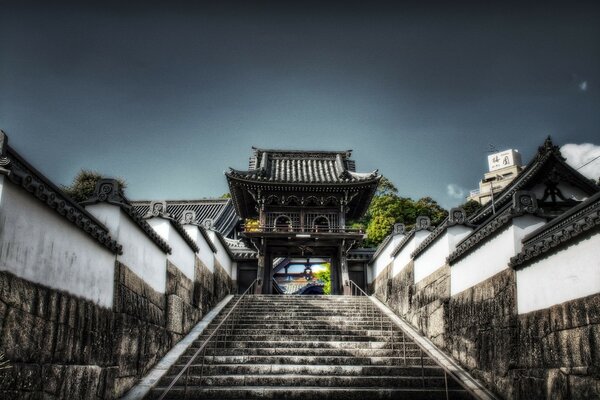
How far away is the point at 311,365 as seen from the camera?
319 inches

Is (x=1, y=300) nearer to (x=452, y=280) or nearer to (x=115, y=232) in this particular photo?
(x=115, y=232)

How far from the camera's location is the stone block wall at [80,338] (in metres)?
4.05

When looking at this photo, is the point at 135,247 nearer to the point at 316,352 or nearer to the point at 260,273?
the point at 316,352

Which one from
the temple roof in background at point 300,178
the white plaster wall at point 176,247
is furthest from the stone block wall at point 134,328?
the temple roof in background at point 300,178

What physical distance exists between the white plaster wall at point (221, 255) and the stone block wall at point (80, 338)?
208 inches

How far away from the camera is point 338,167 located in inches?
800

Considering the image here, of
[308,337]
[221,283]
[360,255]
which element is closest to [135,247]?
[308,337]

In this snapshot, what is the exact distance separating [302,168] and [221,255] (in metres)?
5.99

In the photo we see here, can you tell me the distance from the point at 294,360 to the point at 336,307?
4825 millimetres

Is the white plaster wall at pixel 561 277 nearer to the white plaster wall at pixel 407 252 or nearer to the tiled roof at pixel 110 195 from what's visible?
the white plaster wall at pixel 407 252

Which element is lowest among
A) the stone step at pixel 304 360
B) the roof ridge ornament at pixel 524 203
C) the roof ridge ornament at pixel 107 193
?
the stone step at pixel 304 360

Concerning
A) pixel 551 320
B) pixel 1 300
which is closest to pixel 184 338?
pixel 1 300

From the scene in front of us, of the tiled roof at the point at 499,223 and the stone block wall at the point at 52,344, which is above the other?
the tiled roof at the point at 499,223

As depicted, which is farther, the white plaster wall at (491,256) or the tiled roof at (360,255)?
the tiled roof at (360,255)
